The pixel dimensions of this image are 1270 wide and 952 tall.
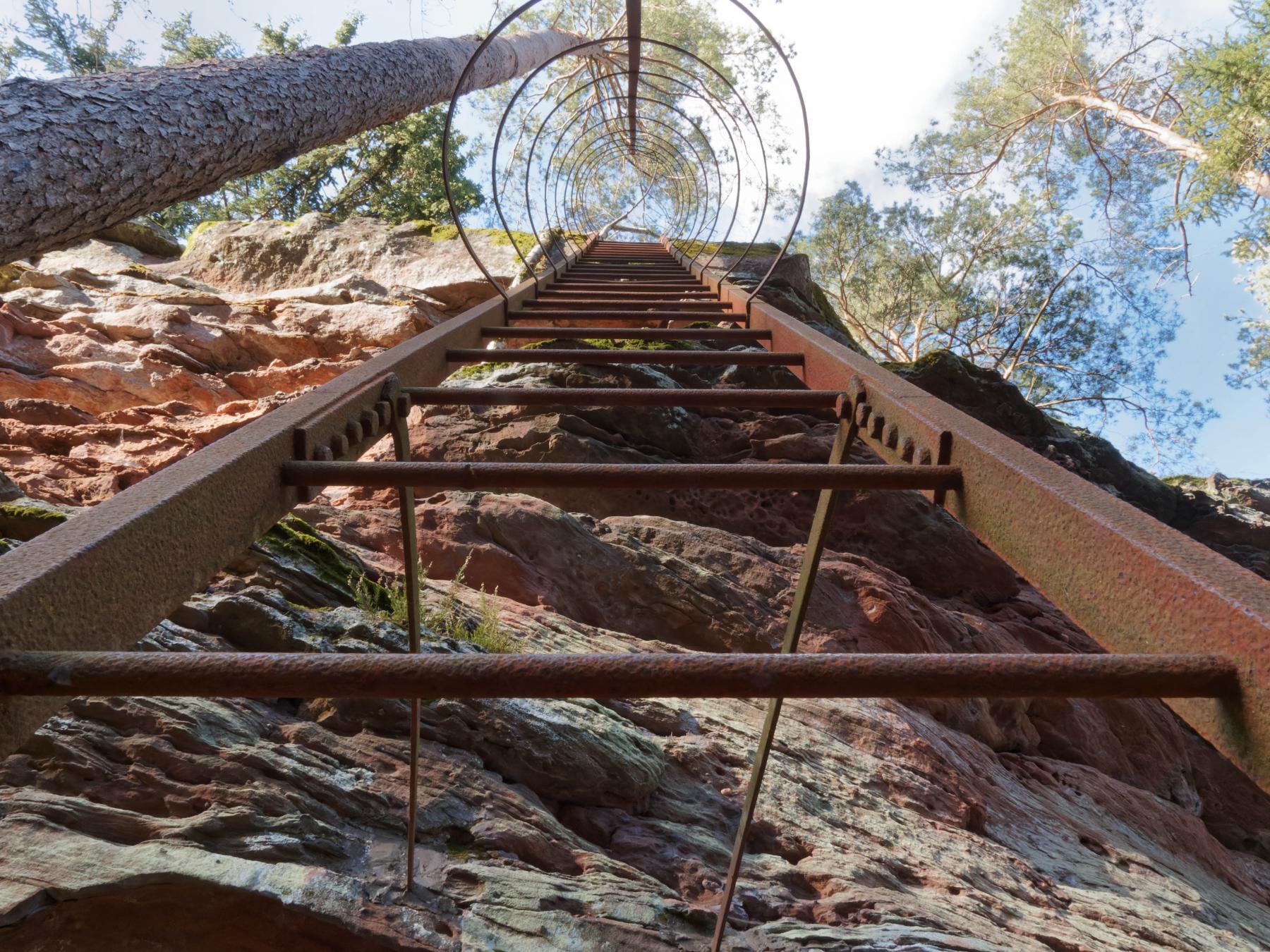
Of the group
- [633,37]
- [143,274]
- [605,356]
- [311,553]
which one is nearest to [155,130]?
[605,356]

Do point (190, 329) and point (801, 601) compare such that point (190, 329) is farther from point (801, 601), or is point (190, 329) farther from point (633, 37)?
point (801, 601)

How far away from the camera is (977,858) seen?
351 cm

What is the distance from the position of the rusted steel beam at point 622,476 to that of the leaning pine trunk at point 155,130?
126cm

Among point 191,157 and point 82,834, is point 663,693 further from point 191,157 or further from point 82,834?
point 191,157

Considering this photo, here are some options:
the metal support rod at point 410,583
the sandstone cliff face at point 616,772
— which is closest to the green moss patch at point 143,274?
the sandstone cliff face at point 616,772

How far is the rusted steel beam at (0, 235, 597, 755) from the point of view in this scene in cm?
100

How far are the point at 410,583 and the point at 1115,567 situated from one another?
1987 mm

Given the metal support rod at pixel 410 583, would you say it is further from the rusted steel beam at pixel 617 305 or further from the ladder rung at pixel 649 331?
the rusted steel beam at pixel 617 305

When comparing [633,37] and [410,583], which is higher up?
[633,37]

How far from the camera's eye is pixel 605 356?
110 inches

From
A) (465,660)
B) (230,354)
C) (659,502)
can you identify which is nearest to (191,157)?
(465,660)

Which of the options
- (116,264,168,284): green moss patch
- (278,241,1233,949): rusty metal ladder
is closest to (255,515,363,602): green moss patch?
(278,241,1233,949): rusty metal ladder

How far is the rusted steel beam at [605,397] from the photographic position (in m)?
2.22

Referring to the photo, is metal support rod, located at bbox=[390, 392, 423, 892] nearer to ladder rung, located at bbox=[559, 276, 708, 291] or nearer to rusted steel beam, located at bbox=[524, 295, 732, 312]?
rusted steel beam, located at bbox=[524, 295, 732, 312]
